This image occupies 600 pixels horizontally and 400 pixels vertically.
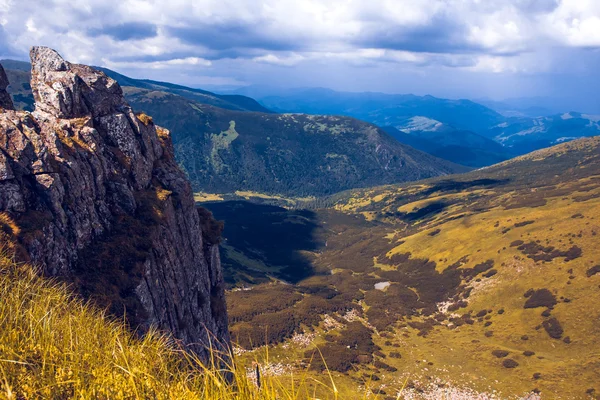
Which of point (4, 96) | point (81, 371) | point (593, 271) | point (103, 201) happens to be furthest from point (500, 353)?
point (81, 371)

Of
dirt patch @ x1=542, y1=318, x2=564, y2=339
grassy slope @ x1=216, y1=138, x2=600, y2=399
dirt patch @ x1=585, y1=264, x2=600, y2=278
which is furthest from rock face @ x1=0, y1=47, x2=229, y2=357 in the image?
dirt patch @ x1=585, y1=264, x2=600, y2=278

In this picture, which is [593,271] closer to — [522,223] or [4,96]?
[522,223]

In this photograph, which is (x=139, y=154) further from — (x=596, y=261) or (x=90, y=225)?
(x=596, y=261)

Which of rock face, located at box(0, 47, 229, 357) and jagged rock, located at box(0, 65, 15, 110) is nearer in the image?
rock face, located at box(0, 47, 229, 357)

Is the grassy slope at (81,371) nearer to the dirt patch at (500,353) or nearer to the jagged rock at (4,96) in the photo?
the jagged rock at (4,96)

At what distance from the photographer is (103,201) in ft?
116

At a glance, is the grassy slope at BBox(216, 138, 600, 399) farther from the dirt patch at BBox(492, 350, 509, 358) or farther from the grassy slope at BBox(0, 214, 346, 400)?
the grassy slope at BBox(0, 214, 346, 400)

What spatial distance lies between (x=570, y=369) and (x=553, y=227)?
8774cm

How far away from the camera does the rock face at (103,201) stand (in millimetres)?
27719

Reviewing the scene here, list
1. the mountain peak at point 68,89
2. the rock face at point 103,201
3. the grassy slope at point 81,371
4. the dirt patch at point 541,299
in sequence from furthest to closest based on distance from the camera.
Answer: the dirt patch at point 541,299 → the mountain peak at point 68,89 → the rock face at point 103,201 → the grassy slope at point 81,371

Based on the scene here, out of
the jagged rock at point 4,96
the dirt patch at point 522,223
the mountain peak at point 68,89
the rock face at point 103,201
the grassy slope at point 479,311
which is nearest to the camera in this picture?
the rock face at point 103,201

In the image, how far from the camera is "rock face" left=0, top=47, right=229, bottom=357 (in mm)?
27719

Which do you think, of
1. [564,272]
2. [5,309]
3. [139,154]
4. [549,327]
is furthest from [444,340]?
[5,309]

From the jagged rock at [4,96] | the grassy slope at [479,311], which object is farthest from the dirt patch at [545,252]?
the jagged rock at [4,96]
